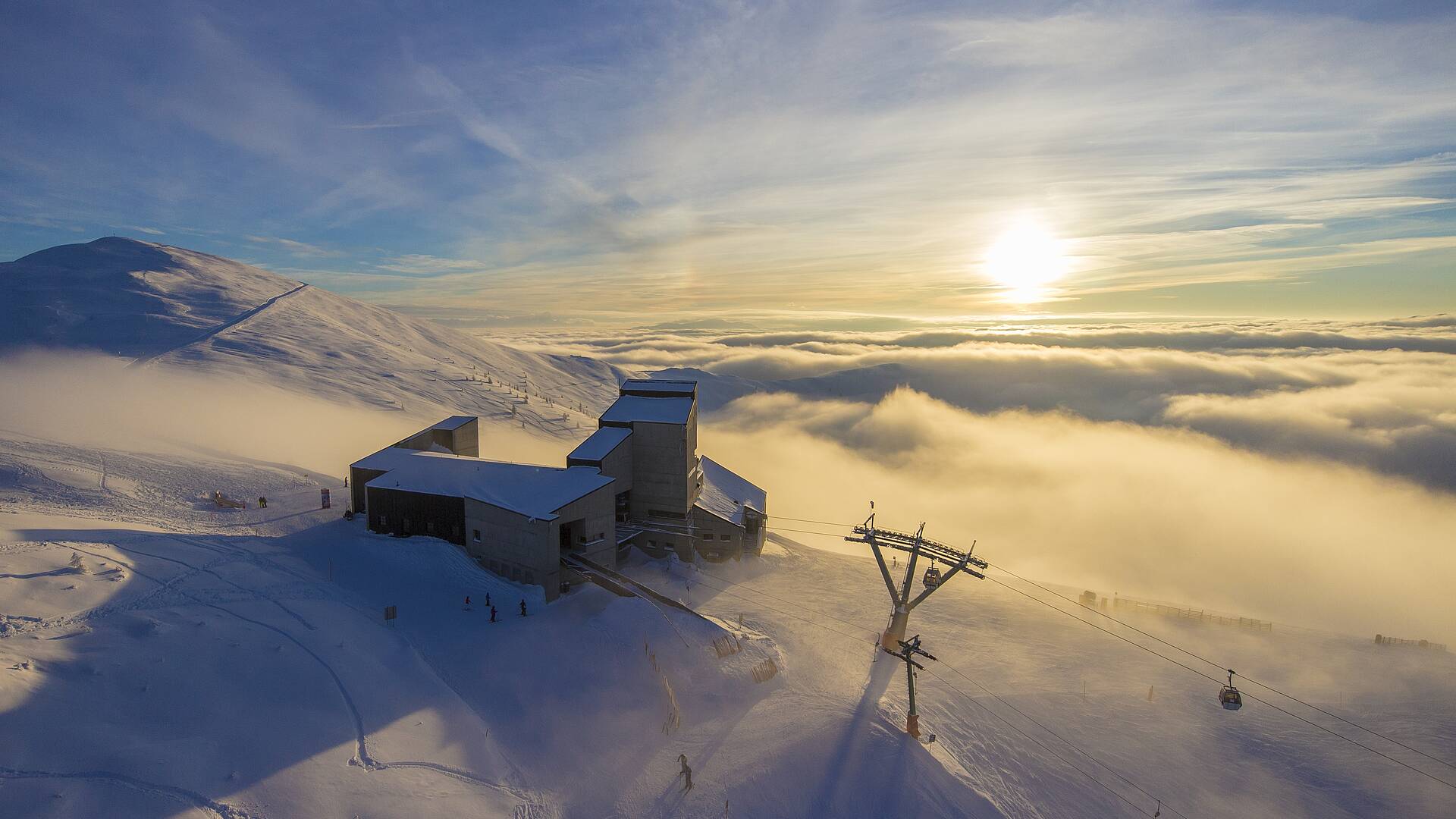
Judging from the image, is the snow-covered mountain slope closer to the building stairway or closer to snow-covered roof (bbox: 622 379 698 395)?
snow-covered roof (bbox: 622 379 698 395)

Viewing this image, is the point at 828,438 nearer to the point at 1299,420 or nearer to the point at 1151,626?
the point at 1151,626

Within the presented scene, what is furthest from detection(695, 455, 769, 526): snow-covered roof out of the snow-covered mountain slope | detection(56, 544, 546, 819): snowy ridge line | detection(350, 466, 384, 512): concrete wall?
the snow-covered mountain slope

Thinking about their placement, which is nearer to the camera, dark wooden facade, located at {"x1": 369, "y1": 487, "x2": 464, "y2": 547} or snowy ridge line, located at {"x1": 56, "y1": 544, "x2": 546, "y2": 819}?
snowy ridge line, located at {"x1": 56, "y1": 544, "x2": 546, "y2": 819}

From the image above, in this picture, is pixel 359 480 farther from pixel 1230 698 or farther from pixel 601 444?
pixel 1230 698

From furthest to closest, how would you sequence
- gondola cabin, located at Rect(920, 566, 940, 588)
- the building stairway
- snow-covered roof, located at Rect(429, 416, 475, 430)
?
snow-covered roof, located at Rect(429, 416, 475, 430)
gondola cabin, located at Rect(920, 566, 940, 588)
the building stairway

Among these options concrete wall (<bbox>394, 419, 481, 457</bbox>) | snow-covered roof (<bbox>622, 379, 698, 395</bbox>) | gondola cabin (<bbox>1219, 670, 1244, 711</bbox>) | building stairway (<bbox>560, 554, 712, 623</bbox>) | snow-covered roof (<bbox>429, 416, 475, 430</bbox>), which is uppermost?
snow-covered roof (<bbox>622, 379, 698, 395</bbox>)

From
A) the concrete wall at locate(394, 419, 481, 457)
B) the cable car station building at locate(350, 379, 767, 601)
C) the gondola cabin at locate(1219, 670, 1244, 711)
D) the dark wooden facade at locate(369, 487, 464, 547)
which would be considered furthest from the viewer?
the concrete wall at locate(394, 419, 481, 457)

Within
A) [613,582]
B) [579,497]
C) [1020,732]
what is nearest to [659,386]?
[579,497]

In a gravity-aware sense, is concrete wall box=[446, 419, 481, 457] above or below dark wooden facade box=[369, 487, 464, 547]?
above
